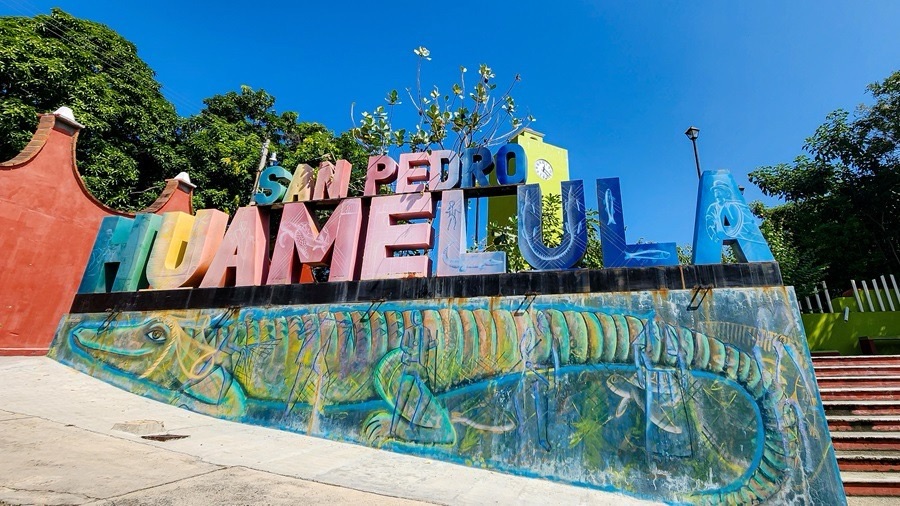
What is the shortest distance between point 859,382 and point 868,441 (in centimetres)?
261

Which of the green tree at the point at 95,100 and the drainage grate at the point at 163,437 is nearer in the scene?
the drainage grate at the point at 163,437

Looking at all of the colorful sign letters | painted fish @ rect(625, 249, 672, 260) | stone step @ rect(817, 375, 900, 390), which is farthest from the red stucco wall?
stone step @ rect(817, 375, 900, 390)

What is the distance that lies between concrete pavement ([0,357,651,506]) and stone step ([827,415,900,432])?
198 inches

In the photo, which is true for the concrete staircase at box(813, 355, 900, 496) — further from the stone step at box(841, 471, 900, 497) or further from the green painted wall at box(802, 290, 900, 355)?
the green painted wall at box(802, 290, 900, 355)

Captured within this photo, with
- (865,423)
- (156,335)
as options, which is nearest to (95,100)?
(156,335)

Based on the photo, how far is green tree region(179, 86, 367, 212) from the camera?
795 inches

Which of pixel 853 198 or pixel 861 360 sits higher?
pixel 853 198

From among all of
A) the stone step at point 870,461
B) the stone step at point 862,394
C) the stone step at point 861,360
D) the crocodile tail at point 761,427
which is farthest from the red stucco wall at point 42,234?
the stone step at point 861,360

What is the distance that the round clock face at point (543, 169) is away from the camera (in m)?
22.8

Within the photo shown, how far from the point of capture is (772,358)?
6.45 m

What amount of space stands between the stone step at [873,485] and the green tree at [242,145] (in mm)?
16676

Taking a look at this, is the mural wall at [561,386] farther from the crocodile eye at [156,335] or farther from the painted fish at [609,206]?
the painted fish at [609,206]

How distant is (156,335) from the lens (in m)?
10.2

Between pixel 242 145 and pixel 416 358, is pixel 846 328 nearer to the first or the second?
pixel 416 358
